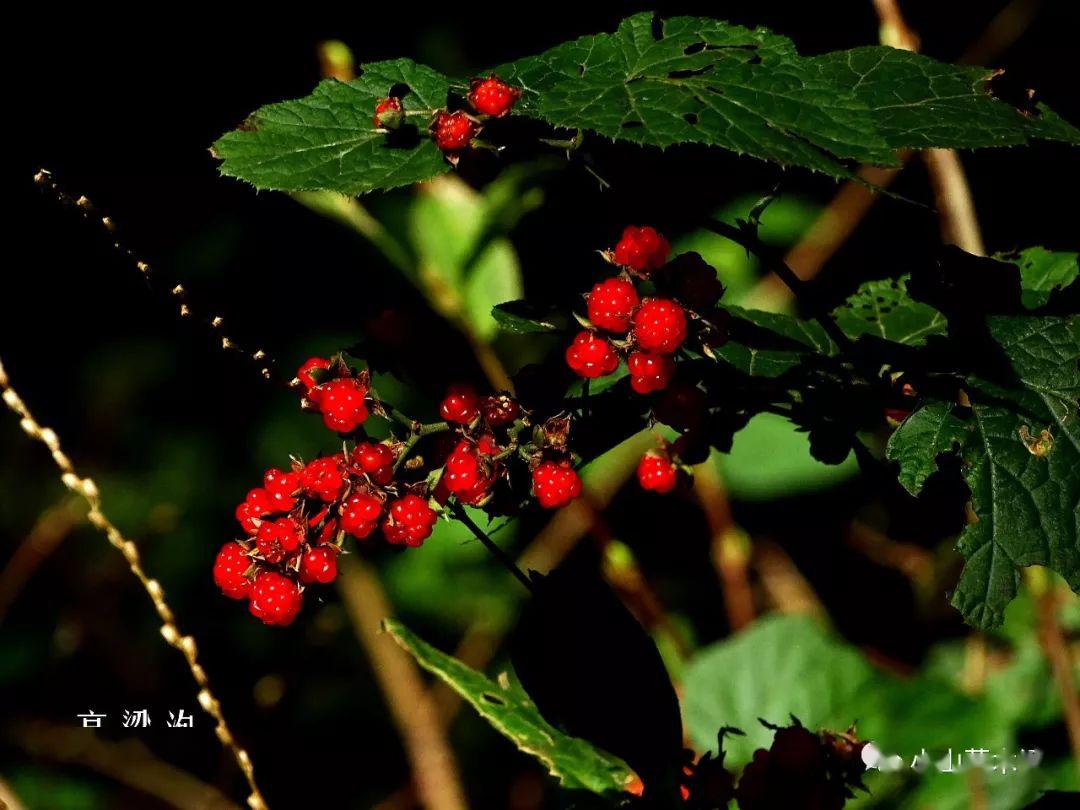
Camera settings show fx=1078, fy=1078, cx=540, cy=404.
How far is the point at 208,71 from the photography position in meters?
3.63

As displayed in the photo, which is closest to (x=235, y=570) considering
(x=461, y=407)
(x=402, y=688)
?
(x=461, y=407)

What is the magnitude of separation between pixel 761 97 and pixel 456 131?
32cm

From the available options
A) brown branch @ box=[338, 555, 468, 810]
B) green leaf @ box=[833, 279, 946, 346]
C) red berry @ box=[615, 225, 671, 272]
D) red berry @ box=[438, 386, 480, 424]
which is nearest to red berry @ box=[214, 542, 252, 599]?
red berry @ box=[438, 386, 480, 424]

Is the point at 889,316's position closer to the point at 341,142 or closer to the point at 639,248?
the point at 639,248

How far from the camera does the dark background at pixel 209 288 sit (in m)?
3.46

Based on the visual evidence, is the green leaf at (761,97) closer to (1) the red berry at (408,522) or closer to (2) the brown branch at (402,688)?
(1) the red berry at (408,522)

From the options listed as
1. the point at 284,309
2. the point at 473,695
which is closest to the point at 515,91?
the point at 473,695

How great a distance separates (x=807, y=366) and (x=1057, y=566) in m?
0.39

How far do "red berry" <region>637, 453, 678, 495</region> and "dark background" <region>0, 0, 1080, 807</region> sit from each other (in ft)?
6.08

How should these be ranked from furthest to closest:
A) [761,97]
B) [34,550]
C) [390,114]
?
[34,550] → [390,114] → [761,97]

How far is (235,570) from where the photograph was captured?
4.25 ft

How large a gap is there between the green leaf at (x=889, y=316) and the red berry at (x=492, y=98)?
2.05 feet

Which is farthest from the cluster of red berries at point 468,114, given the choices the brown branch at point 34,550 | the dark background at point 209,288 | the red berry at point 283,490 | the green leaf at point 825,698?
the brown branch at point 34,550

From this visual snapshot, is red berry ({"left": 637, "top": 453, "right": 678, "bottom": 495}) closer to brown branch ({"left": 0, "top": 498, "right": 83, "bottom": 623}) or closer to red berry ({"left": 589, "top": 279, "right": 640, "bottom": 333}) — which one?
red berry ({"left": 589, "top": 279, "right": 640, "bottom": 333})
